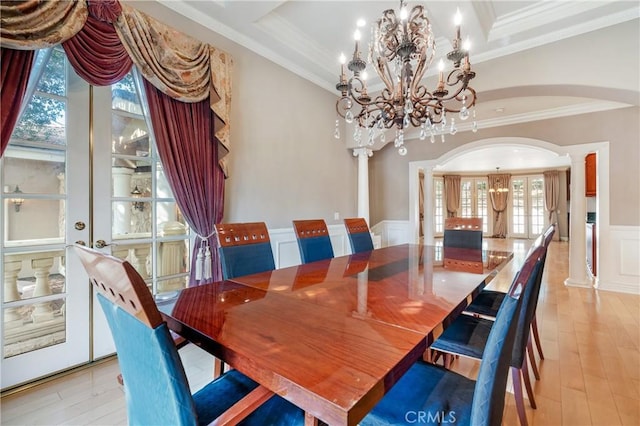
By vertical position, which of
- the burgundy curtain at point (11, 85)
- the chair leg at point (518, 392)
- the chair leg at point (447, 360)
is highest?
the burgundy curtain at point (11, 85)

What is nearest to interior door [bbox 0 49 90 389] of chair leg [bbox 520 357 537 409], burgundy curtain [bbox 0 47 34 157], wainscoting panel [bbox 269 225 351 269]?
burgundy curtain [bbox 0 47 34 157]

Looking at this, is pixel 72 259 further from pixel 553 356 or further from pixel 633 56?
pixel 633 56

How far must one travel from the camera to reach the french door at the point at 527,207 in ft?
34.0

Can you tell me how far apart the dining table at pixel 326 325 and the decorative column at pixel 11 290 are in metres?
1.32

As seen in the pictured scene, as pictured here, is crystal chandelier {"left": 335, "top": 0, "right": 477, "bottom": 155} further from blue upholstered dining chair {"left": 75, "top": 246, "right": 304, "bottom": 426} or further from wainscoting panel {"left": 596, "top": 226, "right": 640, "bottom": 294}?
wainscoting panel {"left": 596, "top": 226, "right": 640, "bottom": 294}

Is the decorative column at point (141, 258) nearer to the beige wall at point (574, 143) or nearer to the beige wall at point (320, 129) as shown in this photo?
the beige wall at point (320, 129)

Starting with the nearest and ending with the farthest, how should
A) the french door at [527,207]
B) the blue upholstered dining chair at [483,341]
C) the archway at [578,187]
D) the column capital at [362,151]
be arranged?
the blue upholstered dining chair at [483,341], the archway at [578,187], the column capital at [362,151], the french door at [527,207]

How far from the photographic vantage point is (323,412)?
1.97ft

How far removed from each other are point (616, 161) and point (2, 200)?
251 inches

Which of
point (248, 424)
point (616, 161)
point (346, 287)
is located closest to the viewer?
point (248, 424)

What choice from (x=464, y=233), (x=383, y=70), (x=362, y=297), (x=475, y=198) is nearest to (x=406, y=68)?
(x=383, y=70)

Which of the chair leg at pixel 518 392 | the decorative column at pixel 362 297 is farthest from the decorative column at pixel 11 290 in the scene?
the chair leg at pixel 518 392

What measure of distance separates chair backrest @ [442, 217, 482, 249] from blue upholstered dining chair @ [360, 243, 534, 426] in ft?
6.62

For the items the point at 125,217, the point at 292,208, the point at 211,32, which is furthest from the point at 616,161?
the point at 125,217
